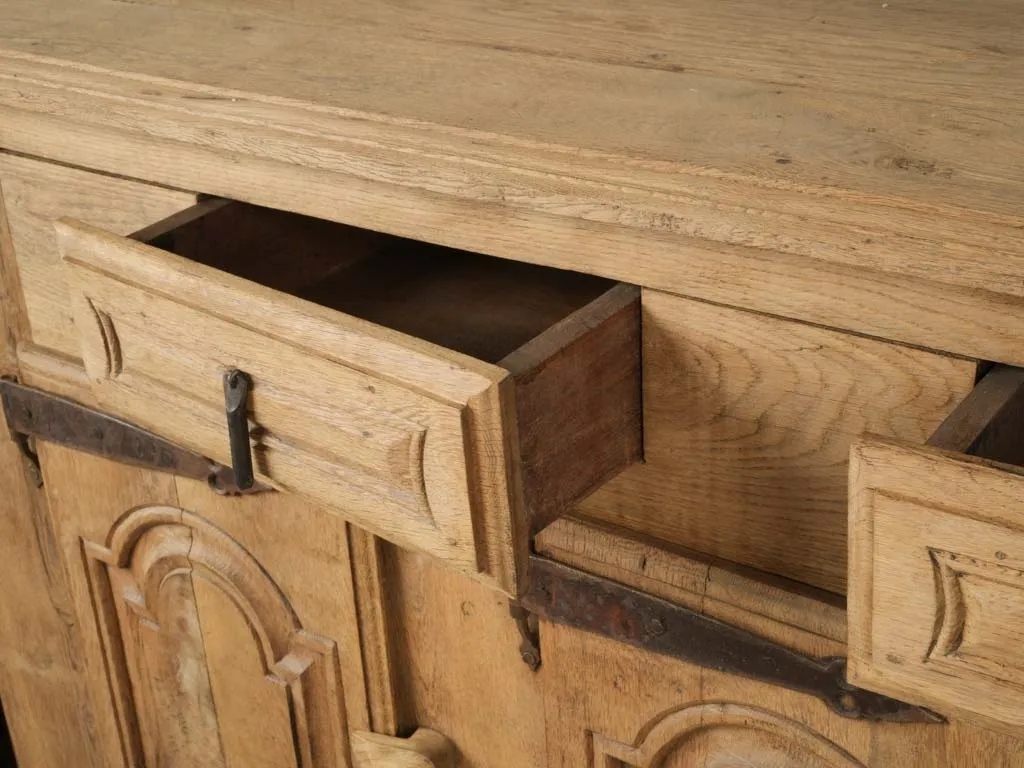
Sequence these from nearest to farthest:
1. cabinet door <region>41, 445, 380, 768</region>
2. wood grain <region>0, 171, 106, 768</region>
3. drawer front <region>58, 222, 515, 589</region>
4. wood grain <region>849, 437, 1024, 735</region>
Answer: wood grain <region>849, 437, 1024, 735</region>
drawer front <region>58, 222, 515, 589</region>
cabinet door <region>41, 445, 380, 768</region>
wood grain <region>0, 171, 106, 768</region>

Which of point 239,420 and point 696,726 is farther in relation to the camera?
point 696,726

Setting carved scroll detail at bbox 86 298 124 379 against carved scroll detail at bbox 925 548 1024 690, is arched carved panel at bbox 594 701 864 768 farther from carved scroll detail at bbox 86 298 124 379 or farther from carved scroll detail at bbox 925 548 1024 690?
carved scroll detail at bbox 86 298 124 379

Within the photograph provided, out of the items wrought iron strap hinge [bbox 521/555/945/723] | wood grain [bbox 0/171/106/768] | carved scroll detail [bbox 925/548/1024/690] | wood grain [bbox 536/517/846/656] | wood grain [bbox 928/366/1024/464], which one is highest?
wood grain [bbox 928/366/1024/464]

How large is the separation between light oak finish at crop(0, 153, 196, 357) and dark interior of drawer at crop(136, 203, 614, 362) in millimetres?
58

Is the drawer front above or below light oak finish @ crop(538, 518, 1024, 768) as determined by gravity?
above

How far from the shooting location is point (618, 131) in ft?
2.56

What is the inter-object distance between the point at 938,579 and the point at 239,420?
1.35ft

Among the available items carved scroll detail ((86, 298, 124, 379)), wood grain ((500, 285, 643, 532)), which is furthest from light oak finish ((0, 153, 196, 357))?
wood grain ((500, 285, 643, 532))

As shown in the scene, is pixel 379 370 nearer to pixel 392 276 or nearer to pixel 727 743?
pixel 392 276

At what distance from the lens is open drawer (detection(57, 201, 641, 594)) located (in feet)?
2.40

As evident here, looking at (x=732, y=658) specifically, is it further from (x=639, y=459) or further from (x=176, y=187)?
(x=176, y=187)

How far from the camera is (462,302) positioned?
3.13ft

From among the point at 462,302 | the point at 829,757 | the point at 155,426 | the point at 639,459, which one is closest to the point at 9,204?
the point at 155,426

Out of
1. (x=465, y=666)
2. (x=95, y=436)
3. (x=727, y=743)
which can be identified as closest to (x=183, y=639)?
(x=95, y=436)
